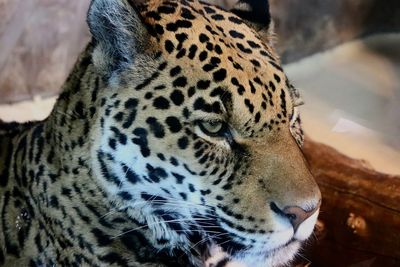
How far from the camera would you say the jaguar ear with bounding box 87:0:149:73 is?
163 centimetres

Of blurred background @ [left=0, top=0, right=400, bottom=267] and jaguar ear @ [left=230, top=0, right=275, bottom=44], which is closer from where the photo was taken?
jaguar ear @ [left=230, top=0, right=275, bottom=44]

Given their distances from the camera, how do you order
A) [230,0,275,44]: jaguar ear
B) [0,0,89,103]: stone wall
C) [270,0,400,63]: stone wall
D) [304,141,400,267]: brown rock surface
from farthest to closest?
[270,0,400,63]: stone wall
[0,0,89,103]: stone wall
[304,141,400,267]: brown rock surface
[230,0,275,44]: jaguar ear

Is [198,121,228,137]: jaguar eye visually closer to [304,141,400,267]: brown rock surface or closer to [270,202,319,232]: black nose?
[270,202,319,232]: black nose

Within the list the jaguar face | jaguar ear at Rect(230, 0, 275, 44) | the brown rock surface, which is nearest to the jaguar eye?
the jaguar face

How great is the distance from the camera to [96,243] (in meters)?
1.83

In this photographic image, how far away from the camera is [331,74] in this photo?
4.04 metres

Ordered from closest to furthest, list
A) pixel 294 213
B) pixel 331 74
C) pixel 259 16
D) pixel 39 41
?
pixel 294 213 → pixel 259 16 → pixel 39 41 → pixel 331 74

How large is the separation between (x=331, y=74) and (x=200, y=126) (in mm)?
2516

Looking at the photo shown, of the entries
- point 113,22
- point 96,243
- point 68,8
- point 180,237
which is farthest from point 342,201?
point 68,8

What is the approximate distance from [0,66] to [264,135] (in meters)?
2.07

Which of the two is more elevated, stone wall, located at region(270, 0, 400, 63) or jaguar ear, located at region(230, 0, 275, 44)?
jaguar ear, located at region(230, 0, 275, 44)

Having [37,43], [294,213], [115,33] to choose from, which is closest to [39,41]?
[37,43]

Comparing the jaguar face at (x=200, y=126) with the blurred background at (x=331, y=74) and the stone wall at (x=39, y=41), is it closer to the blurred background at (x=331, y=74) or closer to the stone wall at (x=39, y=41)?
the blurred background at (x=331, y=74)

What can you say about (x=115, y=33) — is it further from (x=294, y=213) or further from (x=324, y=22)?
(x=324, y=22)
